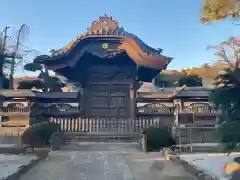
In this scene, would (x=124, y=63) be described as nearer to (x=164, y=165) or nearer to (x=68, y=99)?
(x=68, y=99)

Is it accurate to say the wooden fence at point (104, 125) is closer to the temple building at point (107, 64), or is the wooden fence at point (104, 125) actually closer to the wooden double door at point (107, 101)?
the temple building at point (107, 64)

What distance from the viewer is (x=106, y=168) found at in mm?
8484

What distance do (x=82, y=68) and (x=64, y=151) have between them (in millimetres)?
8223

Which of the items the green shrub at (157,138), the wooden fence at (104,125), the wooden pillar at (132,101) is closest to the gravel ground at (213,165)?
the green shrub at (157,138)

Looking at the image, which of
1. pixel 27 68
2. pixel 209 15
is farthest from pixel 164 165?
pixel 27 68

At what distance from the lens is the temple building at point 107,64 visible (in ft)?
60.7

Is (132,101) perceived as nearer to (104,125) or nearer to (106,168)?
(104,125)

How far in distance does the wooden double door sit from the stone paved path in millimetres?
7644

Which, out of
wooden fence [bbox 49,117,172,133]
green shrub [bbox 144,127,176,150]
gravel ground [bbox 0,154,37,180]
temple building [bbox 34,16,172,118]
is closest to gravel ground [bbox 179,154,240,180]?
green shrub [bbox 144,127,176,150]

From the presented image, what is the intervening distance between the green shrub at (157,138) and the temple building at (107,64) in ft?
17.8

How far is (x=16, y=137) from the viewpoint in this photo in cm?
1545

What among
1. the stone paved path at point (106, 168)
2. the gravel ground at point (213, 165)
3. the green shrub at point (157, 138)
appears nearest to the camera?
the gravel ground at point (213, 165)

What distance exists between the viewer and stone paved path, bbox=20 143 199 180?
7.36m

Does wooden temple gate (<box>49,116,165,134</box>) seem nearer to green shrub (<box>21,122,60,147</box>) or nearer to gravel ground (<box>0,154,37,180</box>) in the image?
green shrub (<box>21,122,60,147</box>)
